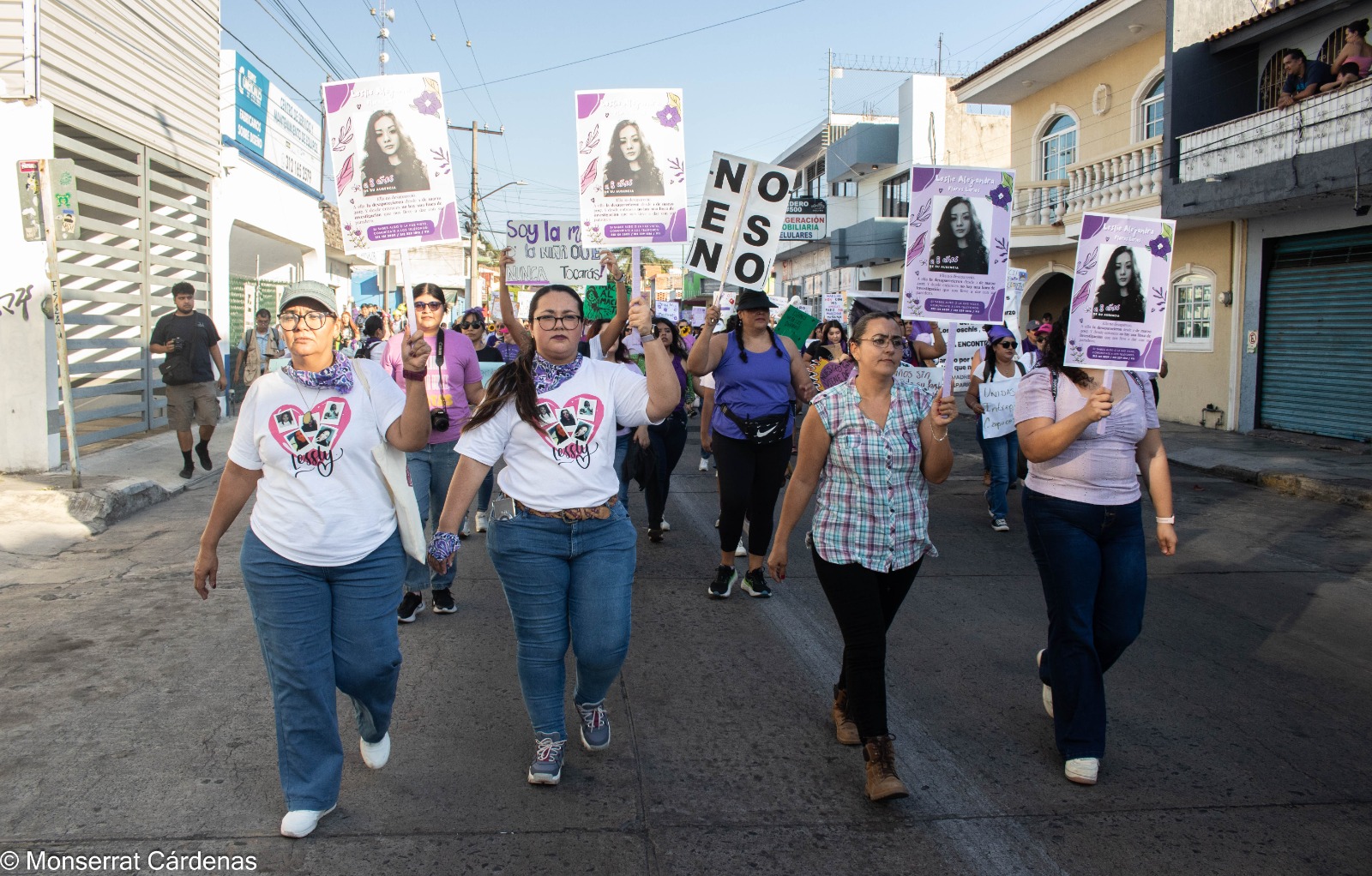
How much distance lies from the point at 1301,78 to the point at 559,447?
15691 millimetres

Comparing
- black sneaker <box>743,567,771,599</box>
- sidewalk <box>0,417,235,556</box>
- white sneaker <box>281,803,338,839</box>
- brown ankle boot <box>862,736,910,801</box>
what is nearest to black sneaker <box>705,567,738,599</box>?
black sneaker <box>743,567,771,599</box>

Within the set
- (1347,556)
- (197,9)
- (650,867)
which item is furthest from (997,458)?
(197,9)

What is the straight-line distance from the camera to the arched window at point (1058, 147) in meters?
22.5

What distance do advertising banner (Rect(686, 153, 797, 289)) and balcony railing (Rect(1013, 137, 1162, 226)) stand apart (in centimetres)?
1283

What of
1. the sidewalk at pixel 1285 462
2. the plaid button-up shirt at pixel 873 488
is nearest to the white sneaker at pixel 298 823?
the plaid button-up shirt at pixel 873 488

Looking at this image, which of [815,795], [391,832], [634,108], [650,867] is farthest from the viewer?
[634,108]

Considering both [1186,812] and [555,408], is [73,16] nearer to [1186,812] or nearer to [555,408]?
[555,408]

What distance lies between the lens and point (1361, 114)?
42.9 ft

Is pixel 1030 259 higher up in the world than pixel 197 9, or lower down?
lower down

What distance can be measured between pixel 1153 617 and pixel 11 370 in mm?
10647

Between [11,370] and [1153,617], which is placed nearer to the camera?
[1153,617]

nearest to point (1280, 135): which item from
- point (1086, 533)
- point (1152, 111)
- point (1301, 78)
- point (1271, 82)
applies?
point (1301, 78)

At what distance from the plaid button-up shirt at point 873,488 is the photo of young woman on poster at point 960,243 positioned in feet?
3.38

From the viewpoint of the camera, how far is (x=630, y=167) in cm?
605
